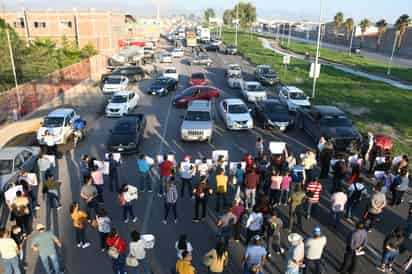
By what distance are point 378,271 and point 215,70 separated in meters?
38.5

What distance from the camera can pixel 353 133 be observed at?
17.2 metres

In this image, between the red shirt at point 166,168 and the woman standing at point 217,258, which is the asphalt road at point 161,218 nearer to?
the red shirt at point 166,168

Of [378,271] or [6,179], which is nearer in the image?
[378,271]

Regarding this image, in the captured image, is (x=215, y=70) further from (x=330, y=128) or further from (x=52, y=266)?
(x=52, y=266)

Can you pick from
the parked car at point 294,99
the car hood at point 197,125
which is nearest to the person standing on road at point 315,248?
the car hood at point 197,125

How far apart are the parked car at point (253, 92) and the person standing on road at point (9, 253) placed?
68.3 ft

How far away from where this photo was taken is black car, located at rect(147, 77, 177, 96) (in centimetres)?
3067

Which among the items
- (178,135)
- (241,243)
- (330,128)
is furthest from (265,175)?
(178,135)

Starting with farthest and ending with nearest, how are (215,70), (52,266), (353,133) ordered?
1. (215,70)
2. (353,133)
3. (52,266)

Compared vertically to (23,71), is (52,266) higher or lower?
lower

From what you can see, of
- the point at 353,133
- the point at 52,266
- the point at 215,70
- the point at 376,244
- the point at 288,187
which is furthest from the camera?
the point at 215,70

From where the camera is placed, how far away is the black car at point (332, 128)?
16844mm

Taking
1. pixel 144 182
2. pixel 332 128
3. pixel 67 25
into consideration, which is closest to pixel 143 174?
pixel 144 182

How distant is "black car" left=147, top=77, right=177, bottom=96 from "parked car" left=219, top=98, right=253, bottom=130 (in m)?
9.71
